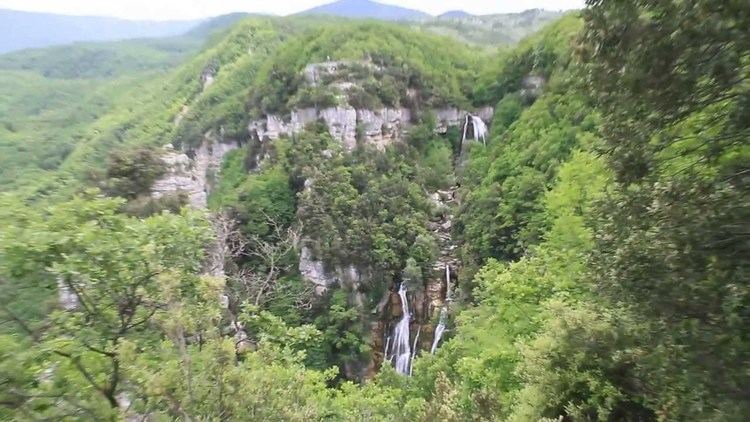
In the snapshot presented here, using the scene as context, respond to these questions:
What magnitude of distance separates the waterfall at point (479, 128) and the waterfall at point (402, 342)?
31.6 meters

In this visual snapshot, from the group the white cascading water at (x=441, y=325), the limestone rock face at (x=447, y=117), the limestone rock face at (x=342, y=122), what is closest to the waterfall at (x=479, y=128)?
the limestone rock face at (x=447, y=117)

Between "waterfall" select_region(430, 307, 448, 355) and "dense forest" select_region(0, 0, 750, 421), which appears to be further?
"waterfall" select_region(430, 307, 448, 355)

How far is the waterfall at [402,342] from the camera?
37.7 meters

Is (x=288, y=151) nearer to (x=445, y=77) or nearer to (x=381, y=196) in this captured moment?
(x=381, y=196)

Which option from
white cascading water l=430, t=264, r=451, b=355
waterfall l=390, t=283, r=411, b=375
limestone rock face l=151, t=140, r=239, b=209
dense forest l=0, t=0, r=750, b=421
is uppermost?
dense forest l=0, t=0, r=750, b=421

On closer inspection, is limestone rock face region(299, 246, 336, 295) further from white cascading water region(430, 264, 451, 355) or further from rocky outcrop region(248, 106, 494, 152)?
rocky outcrop region(248, 106, 494, 152)

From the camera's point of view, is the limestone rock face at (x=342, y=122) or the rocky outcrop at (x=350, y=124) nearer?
the limestone rock face at (x=342, y=122)

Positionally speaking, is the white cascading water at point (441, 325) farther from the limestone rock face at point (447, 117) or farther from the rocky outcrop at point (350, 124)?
the limestone rock face at point (447, 117)

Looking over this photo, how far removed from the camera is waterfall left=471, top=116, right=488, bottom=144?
6624 cm

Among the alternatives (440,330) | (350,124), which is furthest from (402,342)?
(350,124)

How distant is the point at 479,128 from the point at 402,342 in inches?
1483

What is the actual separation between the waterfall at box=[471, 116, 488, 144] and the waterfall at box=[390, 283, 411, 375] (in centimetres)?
3157

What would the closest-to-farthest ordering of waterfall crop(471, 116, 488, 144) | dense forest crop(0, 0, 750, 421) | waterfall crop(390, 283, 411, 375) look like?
1. dense forest crop(0, 0, 750, 421)
2. waterfall crop(390, 283, 411, 375)
3. waterfall crop(471, 116, 488, 144)

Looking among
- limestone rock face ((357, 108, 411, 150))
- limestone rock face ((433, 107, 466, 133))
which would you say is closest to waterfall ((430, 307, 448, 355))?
limestone rock face ((357, 108, 411, 150))
